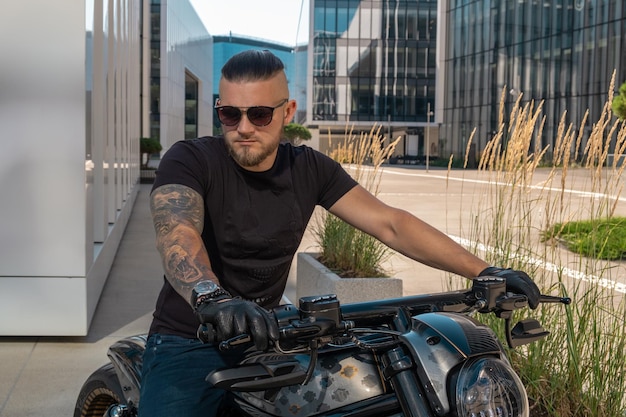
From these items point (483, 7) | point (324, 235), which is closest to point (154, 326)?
point (324, 235)

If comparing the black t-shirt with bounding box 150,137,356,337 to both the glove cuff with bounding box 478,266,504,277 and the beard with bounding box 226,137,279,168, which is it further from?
the glove cuff with bounding box 478,266,504,277

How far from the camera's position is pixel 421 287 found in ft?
32.3

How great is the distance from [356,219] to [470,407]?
1.41 meters

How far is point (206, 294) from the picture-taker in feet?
6.21

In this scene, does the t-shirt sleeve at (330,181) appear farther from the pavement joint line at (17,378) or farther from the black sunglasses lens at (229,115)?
the pavement joint line at (17,378)

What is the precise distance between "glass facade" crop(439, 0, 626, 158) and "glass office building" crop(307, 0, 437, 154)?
4.72 meters

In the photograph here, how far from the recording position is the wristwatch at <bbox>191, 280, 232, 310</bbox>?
1.88 m

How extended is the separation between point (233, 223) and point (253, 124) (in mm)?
312

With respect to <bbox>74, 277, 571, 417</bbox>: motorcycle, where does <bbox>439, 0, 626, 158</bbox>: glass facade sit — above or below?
above

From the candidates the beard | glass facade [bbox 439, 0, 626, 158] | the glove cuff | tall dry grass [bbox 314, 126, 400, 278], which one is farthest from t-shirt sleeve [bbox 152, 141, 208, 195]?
glass facade [bbox 439, 0, 626, 158]

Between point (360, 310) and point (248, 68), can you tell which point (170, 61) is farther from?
point (360, 310)

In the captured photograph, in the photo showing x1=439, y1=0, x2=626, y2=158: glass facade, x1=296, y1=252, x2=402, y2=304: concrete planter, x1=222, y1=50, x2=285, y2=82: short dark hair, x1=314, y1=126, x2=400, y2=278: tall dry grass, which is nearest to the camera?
x1=222, y1=50, x2=285, y2=82: short dark hair

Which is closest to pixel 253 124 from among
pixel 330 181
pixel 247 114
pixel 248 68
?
pixel 247 114

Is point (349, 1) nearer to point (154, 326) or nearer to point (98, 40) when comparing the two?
point (98, 40)
